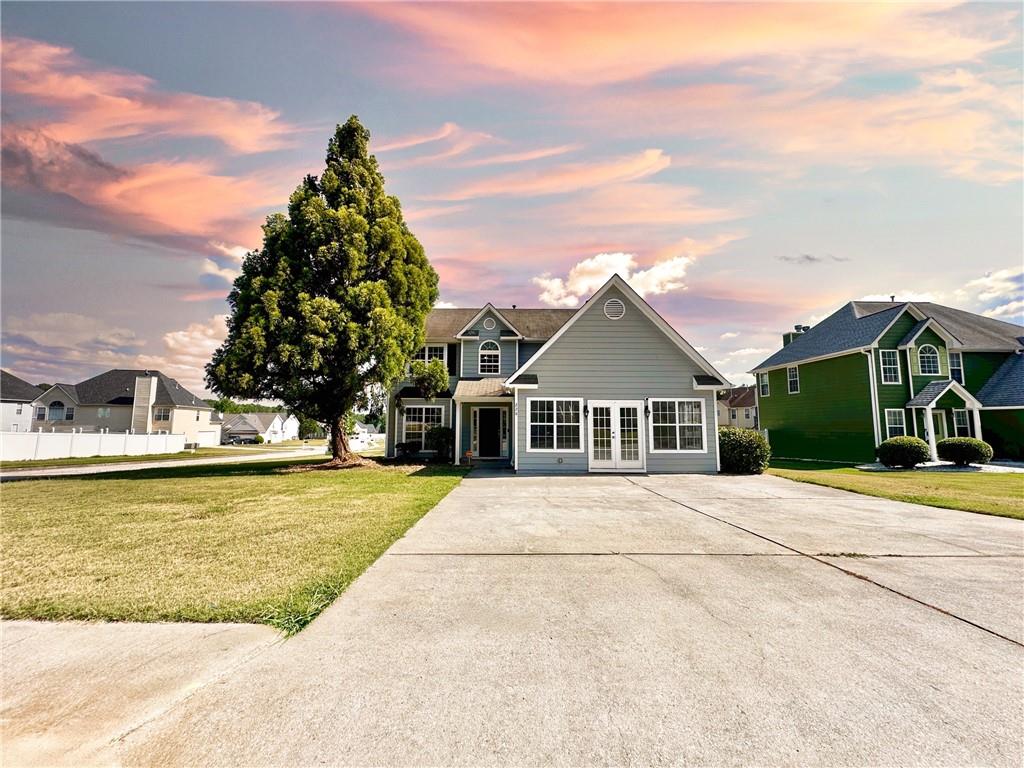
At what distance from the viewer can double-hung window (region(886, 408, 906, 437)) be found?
2198 cm

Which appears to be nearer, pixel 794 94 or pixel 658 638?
pixel 658 638

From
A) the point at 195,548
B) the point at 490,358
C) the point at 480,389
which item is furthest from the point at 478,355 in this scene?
the point at 195,548

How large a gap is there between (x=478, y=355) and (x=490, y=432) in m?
4.05

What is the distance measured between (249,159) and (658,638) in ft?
44.6

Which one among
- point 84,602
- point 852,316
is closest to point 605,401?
point 84,602

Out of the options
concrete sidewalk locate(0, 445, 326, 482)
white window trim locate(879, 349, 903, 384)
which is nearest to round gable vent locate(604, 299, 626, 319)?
white window trim locate(879, 349, 903, 384)

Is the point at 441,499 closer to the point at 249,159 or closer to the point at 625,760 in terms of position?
the point at 625,760

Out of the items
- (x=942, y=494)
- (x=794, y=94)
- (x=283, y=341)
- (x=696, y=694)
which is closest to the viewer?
(x=696, y=694)

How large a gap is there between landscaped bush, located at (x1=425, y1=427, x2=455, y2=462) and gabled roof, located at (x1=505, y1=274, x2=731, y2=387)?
617 centimetres

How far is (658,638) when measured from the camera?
3443 mm

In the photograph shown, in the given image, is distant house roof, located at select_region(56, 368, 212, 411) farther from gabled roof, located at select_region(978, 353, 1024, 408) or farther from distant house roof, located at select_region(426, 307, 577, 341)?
gabled roof, located at select_region(978, 353, 1024, 408)

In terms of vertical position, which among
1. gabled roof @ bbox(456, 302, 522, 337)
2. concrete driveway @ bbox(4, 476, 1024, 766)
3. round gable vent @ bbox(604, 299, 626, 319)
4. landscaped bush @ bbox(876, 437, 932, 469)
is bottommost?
concrete driveway @ bbox(4, 476, 1024, 766)

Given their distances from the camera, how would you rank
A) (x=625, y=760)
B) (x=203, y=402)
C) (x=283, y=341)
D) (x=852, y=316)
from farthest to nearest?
(x=203, y=402) → (x=852, y=316) → (x=283, y=341) → (x=625, y=760)

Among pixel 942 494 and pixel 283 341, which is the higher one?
pixel 283 341
